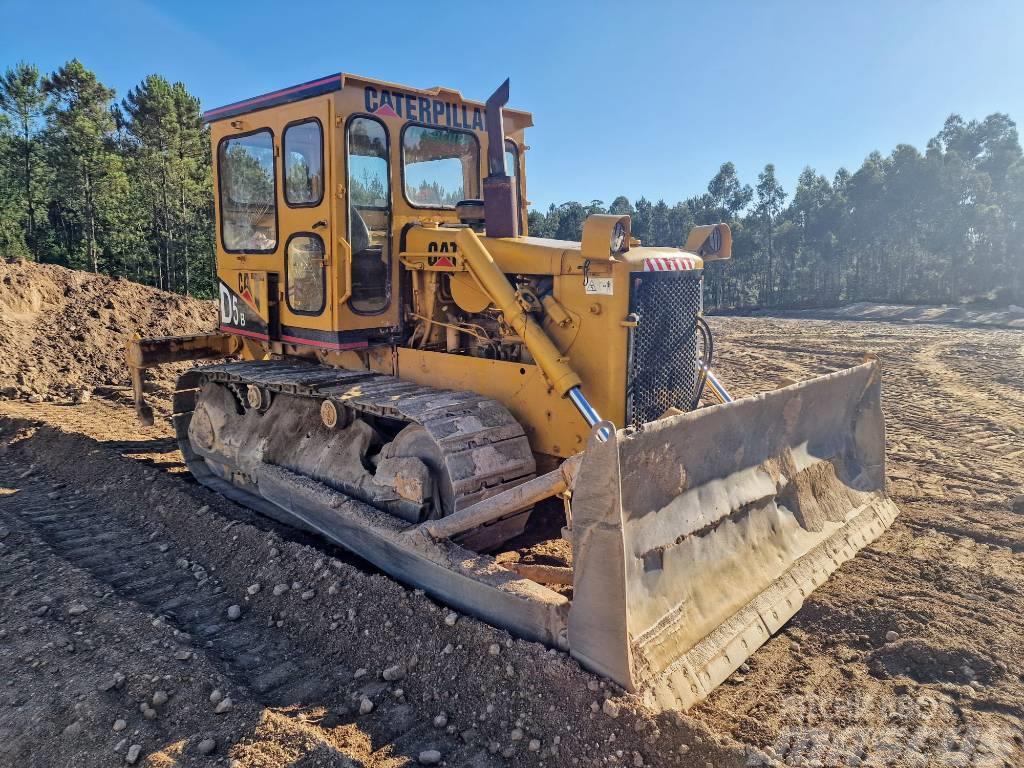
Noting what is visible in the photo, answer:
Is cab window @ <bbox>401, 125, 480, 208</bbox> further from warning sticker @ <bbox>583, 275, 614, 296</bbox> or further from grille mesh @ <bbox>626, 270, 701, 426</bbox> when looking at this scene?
grille mesh @ <bbox>626, 270, 701, 426</bbox>

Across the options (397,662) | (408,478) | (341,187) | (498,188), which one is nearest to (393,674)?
(397,662)

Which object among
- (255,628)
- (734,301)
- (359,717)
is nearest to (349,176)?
A: (255,628)

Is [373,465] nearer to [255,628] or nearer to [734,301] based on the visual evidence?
[255,628]

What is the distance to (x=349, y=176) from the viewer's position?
16.9ft

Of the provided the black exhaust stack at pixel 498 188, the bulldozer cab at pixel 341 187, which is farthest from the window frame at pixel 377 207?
the black exhaust stack at pixel 498 188

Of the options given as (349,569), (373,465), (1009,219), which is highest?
(1009,219)

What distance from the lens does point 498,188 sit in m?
4.95

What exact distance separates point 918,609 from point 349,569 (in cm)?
330

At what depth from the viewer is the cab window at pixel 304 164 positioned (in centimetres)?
520

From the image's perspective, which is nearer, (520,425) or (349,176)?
(520,425)

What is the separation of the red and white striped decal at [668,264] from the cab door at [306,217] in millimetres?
2319

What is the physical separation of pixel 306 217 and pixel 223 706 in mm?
3534

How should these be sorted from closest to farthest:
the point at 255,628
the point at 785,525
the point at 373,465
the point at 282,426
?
the point at 255,628
the point at 785,525
the point at 373,465
the point at 282,426

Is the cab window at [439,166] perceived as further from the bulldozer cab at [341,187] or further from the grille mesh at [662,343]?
the grille mesh at [662,343]
